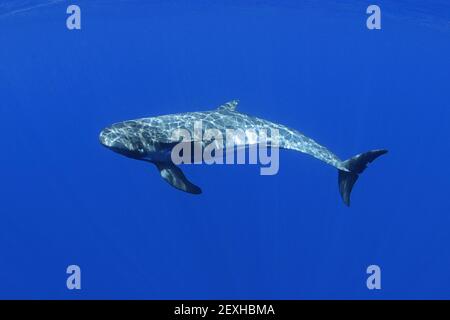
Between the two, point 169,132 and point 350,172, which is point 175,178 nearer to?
point 169,132

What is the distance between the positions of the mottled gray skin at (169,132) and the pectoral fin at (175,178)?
11.7 inches

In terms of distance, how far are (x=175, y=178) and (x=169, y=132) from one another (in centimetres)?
133

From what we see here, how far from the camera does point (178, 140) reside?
47.6 ft

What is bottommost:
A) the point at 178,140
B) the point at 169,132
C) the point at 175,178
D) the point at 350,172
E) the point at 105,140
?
the point at 175,178

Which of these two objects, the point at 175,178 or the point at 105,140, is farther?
the point at 175,178

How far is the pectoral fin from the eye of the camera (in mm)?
14422

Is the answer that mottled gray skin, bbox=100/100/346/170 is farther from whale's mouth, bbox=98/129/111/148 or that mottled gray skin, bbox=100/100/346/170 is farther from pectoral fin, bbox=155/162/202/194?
pectoral fin, bbox=155/162/202/194

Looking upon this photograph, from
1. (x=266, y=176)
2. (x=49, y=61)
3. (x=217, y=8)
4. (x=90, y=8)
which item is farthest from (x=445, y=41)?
(x=49, y=61)

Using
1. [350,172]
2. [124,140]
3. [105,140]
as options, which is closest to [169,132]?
[124,140]

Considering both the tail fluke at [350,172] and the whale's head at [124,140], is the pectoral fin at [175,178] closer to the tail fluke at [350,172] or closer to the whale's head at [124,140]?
the whale's head at [124,140]

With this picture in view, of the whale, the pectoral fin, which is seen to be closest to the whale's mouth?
the whale
